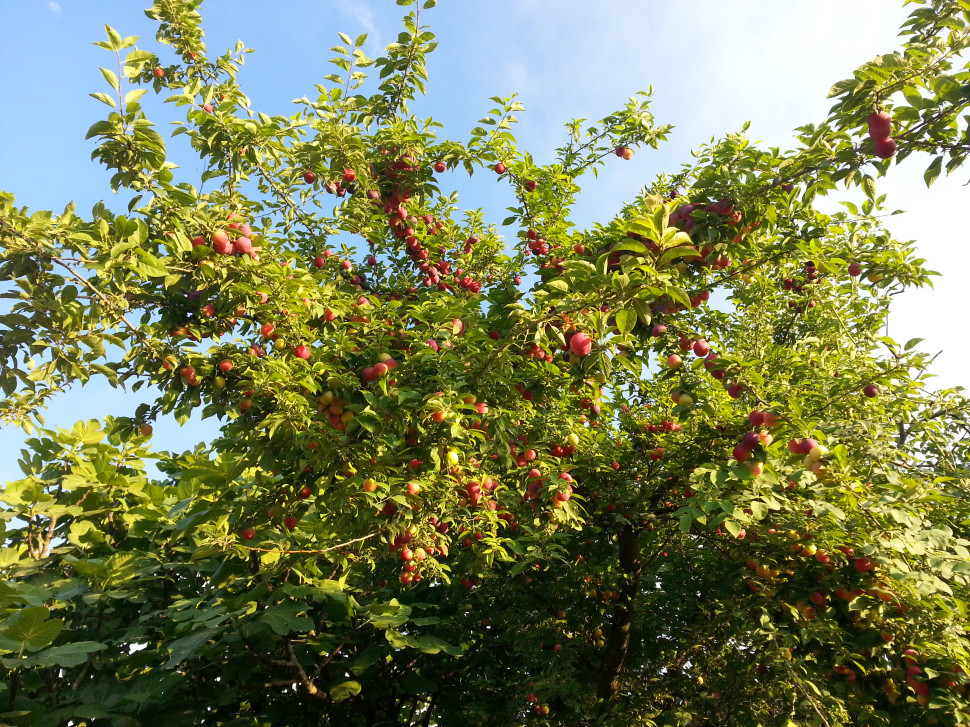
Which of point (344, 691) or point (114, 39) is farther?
point (344, 691)

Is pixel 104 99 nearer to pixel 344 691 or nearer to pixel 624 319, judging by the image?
pixel 624 319

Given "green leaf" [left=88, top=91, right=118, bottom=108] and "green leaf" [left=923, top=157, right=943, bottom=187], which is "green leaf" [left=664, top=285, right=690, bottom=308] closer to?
"green leaf" [left=923, top=157, right=943, bottom=187]

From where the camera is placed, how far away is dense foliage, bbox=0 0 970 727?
3264 mm

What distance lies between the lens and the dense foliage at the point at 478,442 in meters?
3.26

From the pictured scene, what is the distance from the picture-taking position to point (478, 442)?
13.4 ft

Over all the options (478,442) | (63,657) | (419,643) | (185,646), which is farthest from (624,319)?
(63,657)

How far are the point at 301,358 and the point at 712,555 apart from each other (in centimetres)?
400

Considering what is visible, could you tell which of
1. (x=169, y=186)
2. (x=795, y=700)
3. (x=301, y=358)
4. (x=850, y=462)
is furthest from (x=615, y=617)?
(x=169, y=186)

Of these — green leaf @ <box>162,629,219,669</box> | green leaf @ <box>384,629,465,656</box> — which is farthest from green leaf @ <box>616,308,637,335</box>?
green leaf @ <box>162,629,219,669</box>

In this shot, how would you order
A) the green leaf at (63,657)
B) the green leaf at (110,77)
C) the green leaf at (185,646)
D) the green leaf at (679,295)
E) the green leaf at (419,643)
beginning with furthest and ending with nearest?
the green leaf at (419,643)
the green leaf at (185,646)
the green leaf at (63,657)
the green leaf at (110,77)
the green leaf at (679,295)

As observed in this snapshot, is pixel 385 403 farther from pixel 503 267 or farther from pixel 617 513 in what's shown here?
pixel 617 513

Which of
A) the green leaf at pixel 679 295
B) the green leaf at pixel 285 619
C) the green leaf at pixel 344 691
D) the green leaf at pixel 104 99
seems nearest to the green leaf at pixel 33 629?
the green leaf at pixel 285 619

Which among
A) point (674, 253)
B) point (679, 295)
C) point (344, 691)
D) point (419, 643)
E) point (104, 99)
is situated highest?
point (104, 99)

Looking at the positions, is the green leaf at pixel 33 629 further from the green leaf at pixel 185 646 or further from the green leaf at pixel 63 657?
the green leaf at pixel 185 646
